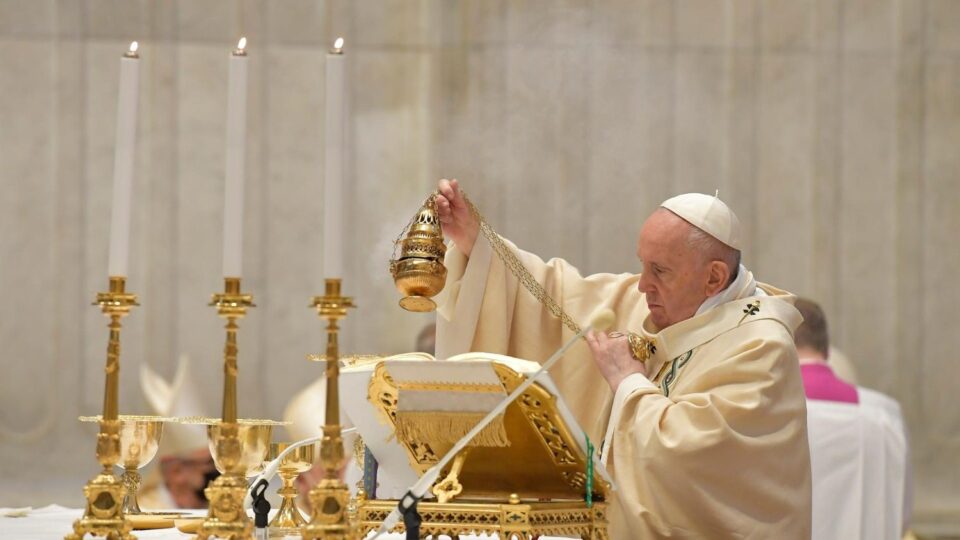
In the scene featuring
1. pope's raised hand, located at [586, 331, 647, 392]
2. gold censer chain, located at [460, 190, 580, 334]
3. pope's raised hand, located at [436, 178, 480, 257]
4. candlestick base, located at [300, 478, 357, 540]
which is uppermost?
pope's raised hand, located at [436, 178, 480, 257]

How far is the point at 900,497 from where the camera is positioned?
6.57 m

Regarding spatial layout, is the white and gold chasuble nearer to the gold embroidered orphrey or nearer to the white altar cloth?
the white altar cloth

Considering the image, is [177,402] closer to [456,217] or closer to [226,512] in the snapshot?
[456,217]

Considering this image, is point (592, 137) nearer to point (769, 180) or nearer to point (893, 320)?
point (769, 180)

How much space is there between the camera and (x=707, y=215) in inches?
159

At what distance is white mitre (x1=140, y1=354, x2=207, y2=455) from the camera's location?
719 centimetres

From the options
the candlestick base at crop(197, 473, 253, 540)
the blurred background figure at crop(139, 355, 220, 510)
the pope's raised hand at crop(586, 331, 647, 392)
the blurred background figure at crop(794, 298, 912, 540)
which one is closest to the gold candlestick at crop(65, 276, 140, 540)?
the candlestick base at crop(197, 473, 253, 540)

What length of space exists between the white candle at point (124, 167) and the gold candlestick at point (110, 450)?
0.15 feet

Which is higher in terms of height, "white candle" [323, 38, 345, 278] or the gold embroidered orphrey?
"white candle" [323, 38, 345, 278]

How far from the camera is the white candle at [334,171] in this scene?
7.86 feet

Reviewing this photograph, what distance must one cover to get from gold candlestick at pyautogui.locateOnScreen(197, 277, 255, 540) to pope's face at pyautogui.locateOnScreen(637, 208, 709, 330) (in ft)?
5.72

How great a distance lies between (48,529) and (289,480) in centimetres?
63

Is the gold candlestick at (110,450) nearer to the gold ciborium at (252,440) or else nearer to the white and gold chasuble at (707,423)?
the gold ciborium at (252,440)

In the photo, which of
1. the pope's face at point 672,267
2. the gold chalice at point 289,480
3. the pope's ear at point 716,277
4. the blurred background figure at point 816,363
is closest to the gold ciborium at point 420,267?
the gold chalice at point 289,480
